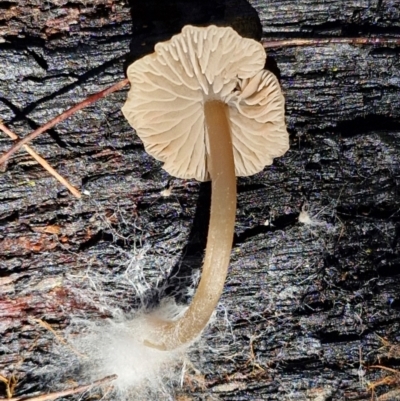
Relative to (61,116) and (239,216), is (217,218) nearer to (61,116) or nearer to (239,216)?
(239,216)

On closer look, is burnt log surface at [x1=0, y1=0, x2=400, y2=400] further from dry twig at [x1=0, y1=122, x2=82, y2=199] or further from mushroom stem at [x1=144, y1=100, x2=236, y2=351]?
mushroom stem at [x1=144, y1=100, x2=236, y2=351]

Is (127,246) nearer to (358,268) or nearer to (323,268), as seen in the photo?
(323,268)

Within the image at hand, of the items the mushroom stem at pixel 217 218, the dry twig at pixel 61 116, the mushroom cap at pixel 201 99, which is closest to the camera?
the mushroom cap at pixel 201 99

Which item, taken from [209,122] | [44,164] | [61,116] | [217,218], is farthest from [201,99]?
[44,164]

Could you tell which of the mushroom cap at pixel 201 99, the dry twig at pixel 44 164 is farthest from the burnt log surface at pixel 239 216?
Answer: the mushroom cap at pixel 201 99

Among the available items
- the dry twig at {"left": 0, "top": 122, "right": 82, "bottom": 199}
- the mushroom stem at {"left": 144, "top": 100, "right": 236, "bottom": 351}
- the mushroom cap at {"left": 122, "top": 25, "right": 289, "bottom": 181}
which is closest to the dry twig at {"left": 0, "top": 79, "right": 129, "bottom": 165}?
the dry twig at {"left": 0, "top": 122, "right": 82, "bottom": 199}

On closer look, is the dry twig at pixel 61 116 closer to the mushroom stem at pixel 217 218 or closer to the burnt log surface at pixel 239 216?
the burnt log surface at pixel 239 216

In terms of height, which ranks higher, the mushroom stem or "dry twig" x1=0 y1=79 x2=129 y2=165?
"dry twig" x1=0 y1=79 x2=129 y2=165
